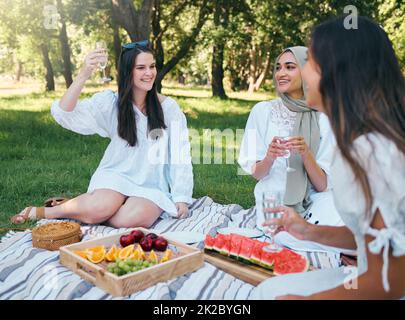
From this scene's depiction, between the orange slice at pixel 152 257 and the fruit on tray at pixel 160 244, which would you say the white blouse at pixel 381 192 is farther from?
the fruit on tray at pixel 160 244

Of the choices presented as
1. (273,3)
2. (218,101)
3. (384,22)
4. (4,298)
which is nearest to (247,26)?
(273,3)

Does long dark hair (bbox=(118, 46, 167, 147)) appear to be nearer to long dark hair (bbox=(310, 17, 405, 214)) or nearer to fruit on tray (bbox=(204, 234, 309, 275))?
fruit on tray (bbox=(204, 234, 309, 275))

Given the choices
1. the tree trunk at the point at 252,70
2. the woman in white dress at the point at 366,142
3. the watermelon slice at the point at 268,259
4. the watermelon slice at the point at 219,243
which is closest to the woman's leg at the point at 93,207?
the watermelon slice at the point at 219,243

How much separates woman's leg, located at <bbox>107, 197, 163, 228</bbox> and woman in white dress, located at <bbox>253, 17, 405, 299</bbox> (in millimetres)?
2679

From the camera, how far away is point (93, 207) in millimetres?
4609

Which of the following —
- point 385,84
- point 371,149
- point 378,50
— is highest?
point 378,50

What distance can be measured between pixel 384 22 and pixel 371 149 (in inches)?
669

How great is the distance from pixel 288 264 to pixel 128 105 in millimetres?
2465

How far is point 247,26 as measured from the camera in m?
19.8

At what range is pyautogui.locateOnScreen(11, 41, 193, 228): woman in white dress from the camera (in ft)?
15.3

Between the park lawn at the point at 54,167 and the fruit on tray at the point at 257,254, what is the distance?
82.7 inches

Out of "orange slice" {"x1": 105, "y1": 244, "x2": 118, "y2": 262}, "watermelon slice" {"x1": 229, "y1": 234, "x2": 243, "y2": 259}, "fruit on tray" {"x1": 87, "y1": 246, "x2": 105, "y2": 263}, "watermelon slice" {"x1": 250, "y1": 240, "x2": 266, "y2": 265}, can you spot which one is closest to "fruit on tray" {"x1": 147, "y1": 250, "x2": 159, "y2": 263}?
"orange slice" {"x1": 105, "y1": 244, "x2": 118, "y2": 262}

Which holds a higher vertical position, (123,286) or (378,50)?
(378,50)
